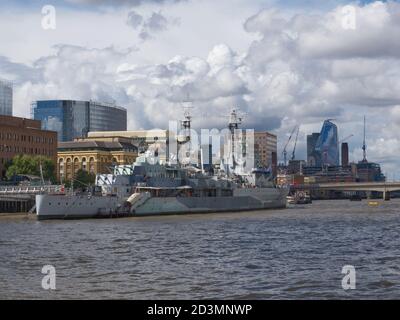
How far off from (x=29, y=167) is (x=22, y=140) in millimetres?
24387

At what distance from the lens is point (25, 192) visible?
122688mm

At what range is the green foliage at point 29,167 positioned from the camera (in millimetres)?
155500

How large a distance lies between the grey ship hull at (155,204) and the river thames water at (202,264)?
1246 inches

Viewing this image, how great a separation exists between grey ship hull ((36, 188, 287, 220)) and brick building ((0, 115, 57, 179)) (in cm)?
5676

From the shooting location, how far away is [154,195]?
125 metres

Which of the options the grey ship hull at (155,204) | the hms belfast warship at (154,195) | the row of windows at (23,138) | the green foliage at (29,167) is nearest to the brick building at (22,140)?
the row of windows at (23,138)

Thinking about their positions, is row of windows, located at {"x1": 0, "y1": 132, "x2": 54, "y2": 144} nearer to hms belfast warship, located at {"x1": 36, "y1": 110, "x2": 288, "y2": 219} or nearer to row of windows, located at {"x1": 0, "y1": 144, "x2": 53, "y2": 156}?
row of windows, located at {"x1": 0, "y1": 144, "x2": 53, "y2": 156}

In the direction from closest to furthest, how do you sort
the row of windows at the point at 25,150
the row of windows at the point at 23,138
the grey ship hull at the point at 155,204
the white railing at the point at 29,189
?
the grey ship hull at the point at 155,204, the white railing at the point at 29,189, the row of windows at the point at 25,150, the row of windows at the point at 23,138

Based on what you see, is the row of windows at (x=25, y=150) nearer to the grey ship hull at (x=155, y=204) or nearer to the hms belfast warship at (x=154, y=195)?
the hms belfast warship at (x=154, y=195)

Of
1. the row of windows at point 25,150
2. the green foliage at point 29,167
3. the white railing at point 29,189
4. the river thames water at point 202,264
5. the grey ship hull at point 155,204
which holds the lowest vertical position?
the river thames water at point 202,264

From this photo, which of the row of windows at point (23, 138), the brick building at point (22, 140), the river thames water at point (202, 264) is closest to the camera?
the river thames water at point (202, 264)

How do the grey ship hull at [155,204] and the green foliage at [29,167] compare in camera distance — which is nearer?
the grey ship hull at [155,204]

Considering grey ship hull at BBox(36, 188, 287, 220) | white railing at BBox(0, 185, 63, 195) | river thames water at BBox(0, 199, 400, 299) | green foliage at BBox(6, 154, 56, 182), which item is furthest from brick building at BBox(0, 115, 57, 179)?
river thames water at BBox(0, 199, 400, 299)

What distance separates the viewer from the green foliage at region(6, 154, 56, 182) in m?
156
